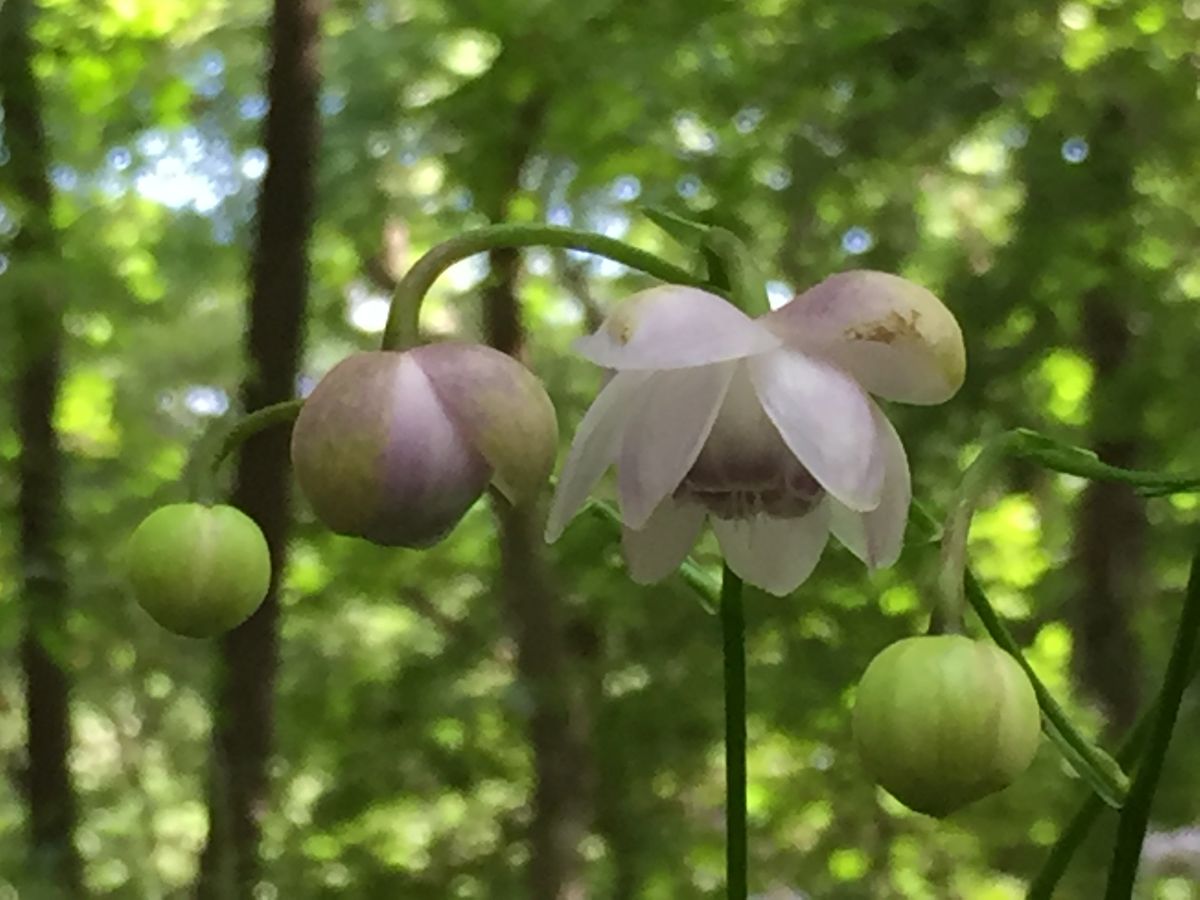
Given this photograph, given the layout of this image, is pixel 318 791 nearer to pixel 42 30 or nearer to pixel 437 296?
pixel 437 296

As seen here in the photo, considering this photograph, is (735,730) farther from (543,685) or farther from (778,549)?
(543,685)

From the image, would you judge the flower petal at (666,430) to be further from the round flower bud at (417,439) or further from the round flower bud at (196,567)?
the round flower bud at (196,567)

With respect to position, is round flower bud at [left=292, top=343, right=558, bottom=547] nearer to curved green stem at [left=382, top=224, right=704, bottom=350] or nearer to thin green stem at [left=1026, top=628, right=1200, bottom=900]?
curved green stem at [left=382, top=224, right=704, bottom=350]

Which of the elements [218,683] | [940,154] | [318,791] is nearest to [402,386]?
[218,683]

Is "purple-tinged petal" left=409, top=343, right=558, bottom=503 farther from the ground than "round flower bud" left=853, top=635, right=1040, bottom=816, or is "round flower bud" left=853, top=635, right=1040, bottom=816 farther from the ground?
"purple-tinged petal" left=409, top=343, right=558, bottom=503

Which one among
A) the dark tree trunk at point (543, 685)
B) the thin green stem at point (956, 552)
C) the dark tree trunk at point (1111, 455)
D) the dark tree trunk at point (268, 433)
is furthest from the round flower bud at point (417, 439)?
the dark tree trunk at point (543, 685)

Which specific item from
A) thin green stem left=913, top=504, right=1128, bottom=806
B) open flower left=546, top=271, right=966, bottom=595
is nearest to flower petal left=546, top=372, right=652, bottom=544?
open flower left=546, top=271, right=966, bottom=595
